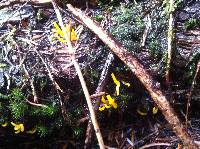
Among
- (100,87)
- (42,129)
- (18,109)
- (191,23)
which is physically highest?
(191,23)

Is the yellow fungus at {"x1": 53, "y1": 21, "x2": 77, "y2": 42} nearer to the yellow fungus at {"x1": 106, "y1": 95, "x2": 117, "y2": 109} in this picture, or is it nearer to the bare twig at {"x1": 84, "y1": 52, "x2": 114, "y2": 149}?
the bare twig at {"x1": 84, "y1": 52, "x2": 114, "y2": 149}

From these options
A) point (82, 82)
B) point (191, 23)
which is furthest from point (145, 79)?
point (191, 23)

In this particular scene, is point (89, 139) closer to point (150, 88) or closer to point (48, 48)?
point (150, 88)

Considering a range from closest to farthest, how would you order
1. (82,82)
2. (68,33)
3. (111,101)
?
1. (82,82)
2. (111,101)
3. (68,33)

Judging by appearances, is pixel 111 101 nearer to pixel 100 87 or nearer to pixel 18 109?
pixel 100 87

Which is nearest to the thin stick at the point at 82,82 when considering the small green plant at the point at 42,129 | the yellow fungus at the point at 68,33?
the yellow fungus at the point at 68,33

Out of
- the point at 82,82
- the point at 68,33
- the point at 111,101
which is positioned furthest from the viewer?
the point at 68,33

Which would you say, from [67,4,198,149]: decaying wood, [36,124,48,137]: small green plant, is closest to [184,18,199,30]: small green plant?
[67,4,198,149]: decaying wood

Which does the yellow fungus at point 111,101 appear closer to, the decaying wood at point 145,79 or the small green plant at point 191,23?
the decaying wood at point 145,79

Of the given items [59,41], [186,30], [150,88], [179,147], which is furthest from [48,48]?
[179,147]
